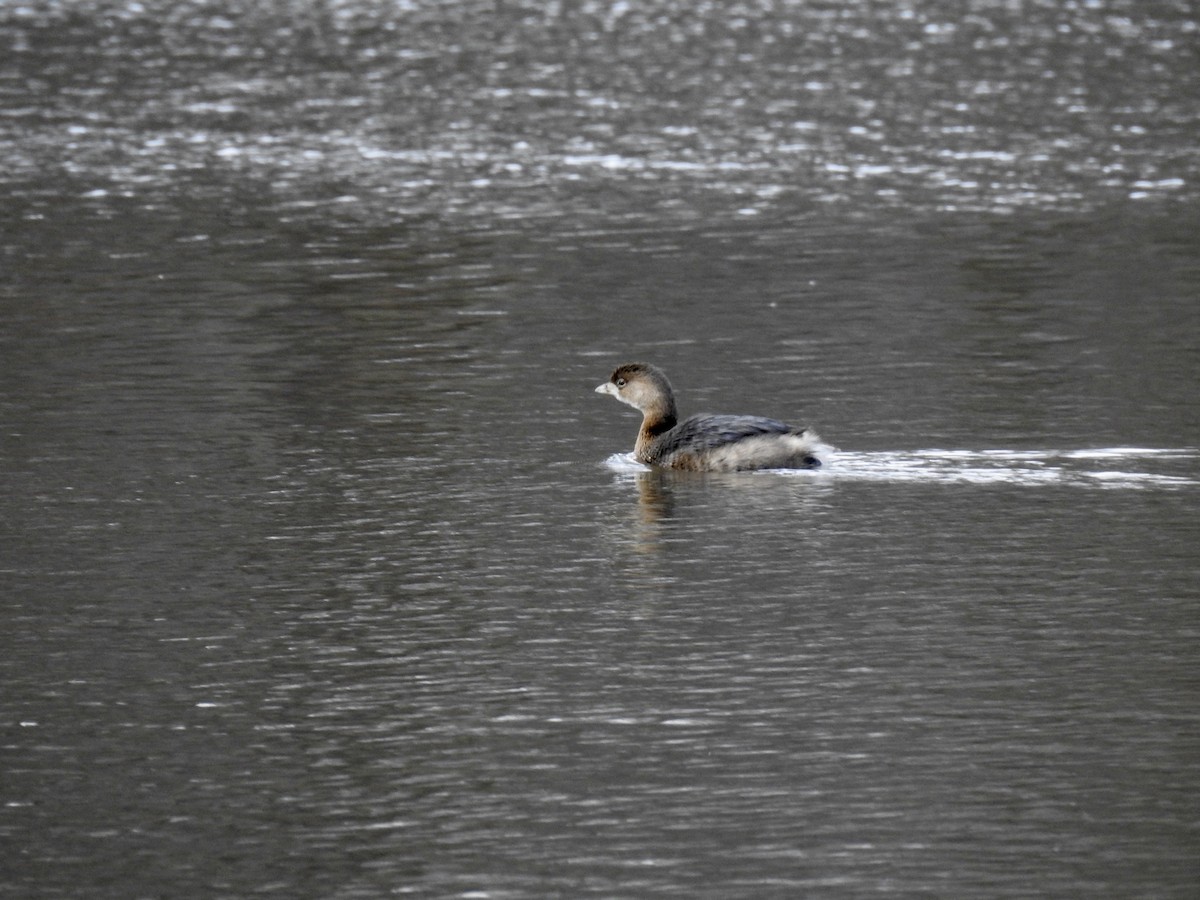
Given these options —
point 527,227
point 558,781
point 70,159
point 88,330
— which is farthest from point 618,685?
point 70,159

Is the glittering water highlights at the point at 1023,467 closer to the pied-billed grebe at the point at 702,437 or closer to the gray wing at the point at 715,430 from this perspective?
the pied-billed grebe at the point at 702,437

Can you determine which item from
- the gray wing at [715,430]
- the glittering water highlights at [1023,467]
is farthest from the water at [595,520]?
the gray wing at [715,430]

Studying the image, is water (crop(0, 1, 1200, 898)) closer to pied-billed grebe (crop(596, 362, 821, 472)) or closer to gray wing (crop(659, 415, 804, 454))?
pied-billed grebe (crop(596, 362, 821, 472))

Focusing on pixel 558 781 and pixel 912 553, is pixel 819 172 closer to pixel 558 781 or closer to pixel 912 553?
pixel 912 553

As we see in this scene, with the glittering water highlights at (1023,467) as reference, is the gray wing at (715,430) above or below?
above

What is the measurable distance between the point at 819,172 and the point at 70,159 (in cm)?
1086

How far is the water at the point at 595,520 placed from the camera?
9.21m

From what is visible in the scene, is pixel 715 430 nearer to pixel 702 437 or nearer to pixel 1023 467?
pixel 702 437

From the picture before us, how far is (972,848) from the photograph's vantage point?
28.9ft

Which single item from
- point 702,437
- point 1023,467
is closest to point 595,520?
point 702,437

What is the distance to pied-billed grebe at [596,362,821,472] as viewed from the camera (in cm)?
1535

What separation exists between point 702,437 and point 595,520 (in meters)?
1.72

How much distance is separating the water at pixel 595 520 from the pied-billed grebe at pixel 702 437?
0.20m

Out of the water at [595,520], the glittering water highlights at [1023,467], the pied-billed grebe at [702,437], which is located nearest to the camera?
the water at [595,520]
